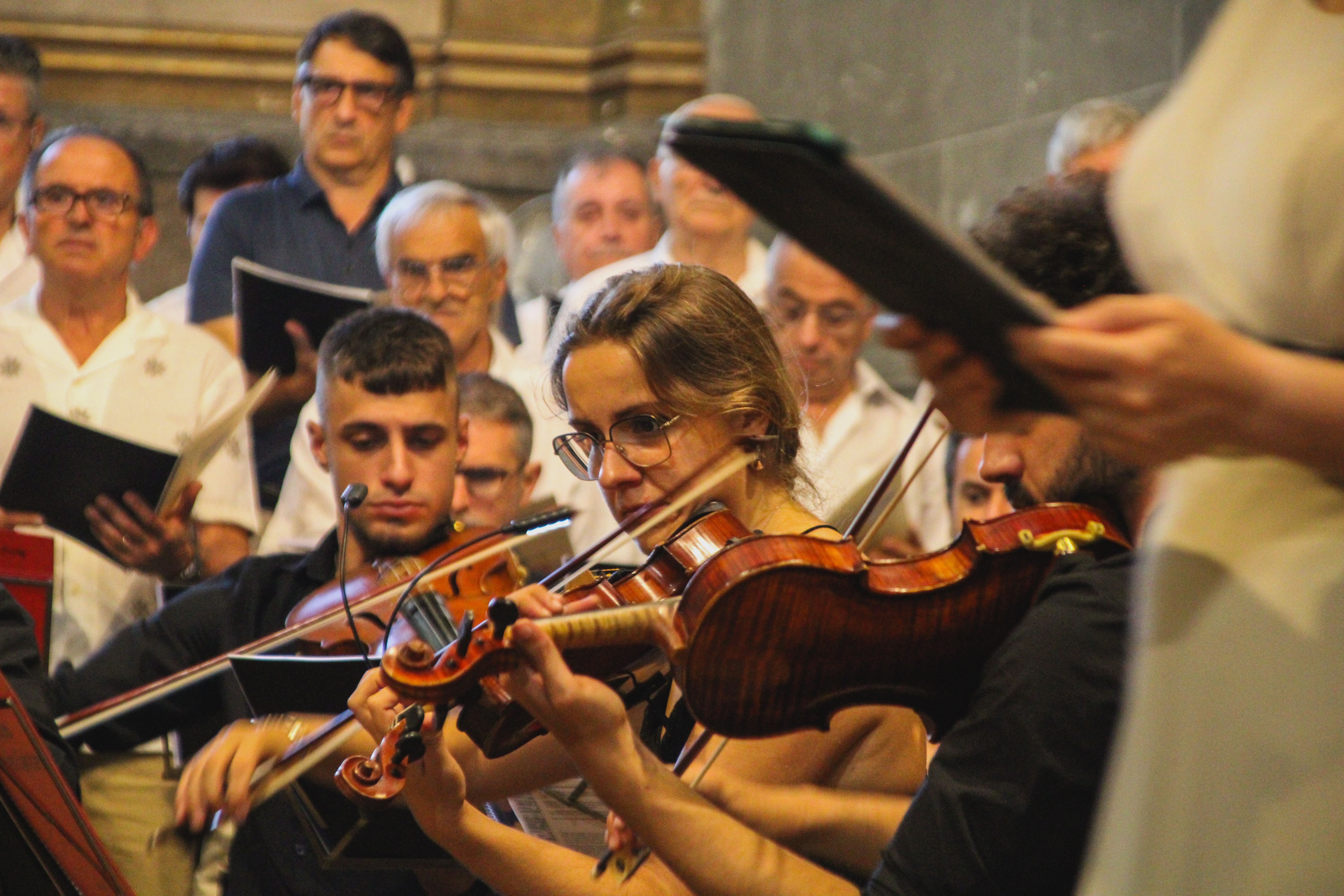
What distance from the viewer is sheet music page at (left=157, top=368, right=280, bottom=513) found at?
3193 mm

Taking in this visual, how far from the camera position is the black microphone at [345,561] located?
2.38 metres

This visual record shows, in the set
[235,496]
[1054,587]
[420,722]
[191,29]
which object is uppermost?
[191,29]

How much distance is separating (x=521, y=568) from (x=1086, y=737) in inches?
53.6

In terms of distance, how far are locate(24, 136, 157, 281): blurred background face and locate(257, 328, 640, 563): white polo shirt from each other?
621 millimetres

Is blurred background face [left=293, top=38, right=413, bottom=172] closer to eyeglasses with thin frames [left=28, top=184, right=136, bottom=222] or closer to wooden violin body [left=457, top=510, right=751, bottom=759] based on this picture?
eyeglasses with thin frames [left=28, top=184, right=136, bottom=222]

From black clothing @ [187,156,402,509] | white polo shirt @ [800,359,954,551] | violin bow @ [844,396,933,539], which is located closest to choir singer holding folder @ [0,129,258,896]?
black clothing @ [187,156,402,509]

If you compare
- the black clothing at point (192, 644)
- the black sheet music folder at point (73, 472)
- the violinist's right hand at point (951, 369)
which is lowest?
the black clothing at point (192, 644)

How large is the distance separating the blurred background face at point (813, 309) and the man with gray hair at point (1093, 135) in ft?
2.14

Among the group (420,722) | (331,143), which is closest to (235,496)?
(331,143)

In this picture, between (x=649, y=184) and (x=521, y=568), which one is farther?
(x=649, y=184)

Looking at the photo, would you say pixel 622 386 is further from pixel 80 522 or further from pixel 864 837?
pixel 80 522

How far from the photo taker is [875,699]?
5.96ft

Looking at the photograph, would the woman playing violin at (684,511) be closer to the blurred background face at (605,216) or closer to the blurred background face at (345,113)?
the blurred background face at (345,113)

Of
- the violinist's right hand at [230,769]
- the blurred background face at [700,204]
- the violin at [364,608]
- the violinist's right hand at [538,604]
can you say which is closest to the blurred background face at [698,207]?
the blurred background face at [700,204]
